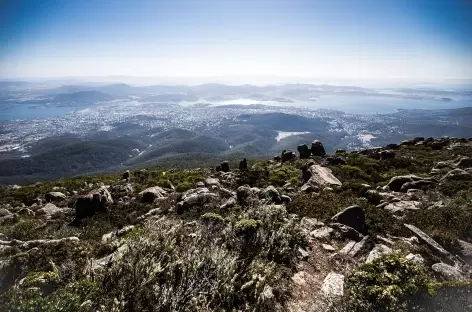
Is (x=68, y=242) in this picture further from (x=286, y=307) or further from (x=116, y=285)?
(x=286, y=307)

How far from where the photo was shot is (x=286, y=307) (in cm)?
669

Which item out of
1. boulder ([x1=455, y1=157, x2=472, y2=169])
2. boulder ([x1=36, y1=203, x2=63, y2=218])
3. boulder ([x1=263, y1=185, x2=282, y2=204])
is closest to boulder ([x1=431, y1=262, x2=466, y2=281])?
boulder ([x1=263, y1=185, x2=282, y2=204])

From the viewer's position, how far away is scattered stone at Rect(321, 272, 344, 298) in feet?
22.8

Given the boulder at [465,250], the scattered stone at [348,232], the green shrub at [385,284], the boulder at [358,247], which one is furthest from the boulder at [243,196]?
the boulder at [465,250]

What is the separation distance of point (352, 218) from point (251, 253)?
499 cm

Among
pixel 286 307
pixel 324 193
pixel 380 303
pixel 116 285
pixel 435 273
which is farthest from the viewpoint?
pixel 324 193

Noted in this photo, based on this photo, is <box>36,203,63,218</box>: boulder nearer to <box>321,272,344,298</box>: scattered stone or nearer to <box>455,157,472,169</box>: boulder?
<box>321,272,344,298</box>: scattered stone

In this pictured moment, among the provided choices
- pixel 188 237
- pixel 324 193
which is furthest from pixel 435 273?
pixel 324 193

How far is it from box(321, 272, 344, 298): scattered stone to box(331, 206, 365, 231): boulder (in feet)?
10.9

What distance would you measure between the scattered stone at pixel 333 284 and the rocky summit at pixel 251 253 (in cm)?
3

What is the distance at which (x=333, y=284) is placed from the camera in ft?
24.2

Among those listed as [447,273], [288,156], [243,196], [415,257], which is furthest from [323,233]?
[288,156]

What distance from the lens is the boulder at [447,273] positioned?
701 cm

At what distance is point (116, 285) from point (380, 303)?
5748mm
